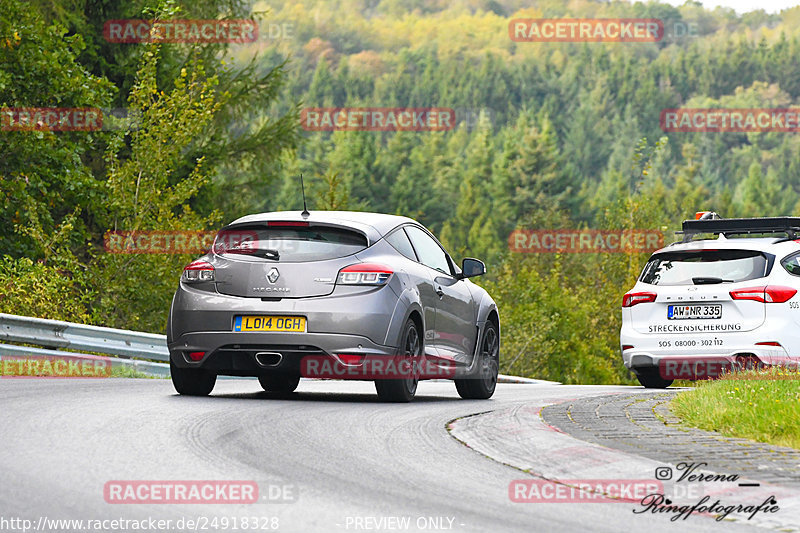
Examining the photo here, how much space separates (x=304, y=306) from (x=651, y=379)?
6.88m

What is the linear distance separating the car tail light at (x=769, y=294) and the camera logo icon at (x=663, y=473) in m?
8.17

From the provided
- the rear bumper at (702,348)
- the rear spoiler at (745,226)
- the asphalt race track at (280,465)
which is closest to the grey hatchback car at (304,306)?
the asphalt race track at (280,465)

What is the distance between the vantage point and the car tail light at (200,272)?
1095 centimetres

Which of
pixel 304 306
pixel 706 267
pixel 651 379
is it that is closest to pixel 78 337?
pixel 304 306

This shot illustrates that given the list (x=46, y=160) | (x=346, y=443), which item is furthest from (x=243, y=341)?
(x=46, y=160)

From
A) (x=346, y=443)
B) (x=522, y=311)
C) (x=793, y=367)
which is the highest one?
(x=346, y=443)

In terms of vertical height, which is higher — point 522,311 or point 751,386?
point 751,386

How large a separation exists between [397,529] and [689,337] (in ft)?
33.3

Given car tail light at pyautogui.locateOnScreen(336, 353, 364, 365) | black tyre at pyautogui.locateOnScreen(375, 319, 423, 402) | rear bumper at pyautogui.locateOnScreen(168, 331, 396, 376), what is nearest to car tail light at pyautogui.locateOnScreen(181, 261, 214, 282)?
rear bumper at pyautogui.locateOnScreen(168, 331, 396, 376)

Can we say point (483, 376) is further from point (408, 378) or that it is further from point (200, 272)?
point (200, 272)

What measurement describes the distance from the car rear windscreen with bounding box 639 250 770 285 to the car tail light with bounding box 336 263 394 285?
5615 mm

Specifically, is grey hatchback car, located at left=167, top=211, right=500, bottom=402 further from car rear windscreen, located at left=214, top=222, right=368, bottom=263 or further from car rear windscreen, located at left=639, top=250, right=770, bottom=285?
car rear windscreen, located at left=639, top=250, right=770, bottom=285

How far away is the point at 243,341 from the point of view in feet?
35.1

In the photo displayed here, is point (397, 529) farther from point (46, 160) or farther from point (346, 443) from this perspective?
point (46, 160)
